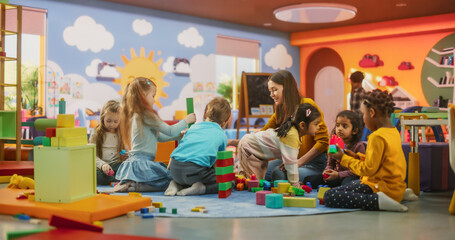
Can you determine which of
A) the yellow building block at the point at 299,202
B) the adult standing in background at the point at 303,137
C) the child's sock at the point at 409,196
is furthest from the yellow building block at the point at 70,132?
the child's sock at the point at 409,196

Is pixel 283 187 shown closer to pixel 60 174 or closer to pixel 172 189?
pixel 172 189

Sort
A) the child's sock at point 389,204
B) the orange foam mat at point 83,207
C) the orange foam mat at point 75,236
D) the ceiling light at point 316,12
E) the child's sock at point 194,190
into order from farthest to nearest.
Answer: the ceiling light at point 316,12
the child's sock at point 194,190
the child's sock at point 389,204
the orange foam mat at point 83,207
the orange foam mat at point 75,236

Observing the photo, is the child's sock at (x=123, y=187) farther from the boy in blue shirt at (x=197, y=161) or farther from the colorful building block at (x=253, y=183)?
the colorful building block at (x=253, y=183)

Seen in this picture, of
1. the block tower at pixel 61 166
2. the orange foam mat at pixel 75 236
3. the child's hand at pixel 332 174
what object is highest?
the block tower at pixel 61 166

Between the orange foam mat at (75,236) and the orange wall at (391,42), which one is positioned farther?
the orange wall at (391,42)

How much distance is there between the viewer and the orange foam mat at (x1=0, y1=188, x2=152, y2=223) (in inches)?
104

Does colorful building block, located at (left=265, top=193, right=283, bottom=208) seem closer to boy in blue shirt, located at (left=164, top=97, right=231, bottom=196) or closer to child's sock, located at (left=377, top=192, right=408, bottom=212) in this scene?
child's sock, located at (left=377, top=192, right=408, bottom=212)

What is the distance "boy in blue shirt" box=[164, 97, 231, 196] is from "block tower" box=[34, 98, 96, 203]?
2.70 ft

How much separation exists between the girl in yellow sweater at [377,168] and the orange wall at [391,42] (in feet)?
21.7

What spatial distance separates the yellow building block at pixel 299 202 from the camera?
10.2 ft

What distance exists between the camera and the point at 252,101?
294 inches

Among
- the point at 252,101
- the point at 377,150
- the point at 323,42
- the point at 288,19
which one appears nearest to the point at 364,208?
the point at 377,150

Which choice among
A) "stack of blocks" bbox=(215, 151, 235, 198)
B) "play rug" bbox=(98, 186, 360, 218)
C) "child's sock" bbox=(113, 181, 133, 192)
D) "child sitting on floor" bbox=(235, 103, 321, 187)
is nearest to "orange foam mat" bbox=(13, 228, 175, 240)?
A: "play rug" bbox=(98, 186, 360, 218)

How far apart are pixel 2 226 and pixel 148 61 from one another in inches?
233
